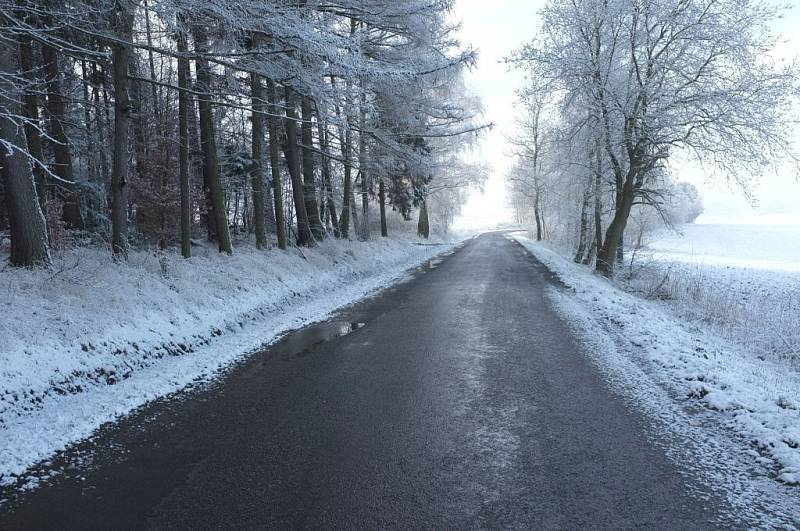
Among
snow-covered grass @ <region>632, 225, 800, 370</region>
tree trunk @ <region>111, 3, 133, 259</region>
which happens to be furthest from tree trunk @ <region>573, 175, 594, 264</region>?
tree trunk @ <region>111, 3, 133, 259</region>

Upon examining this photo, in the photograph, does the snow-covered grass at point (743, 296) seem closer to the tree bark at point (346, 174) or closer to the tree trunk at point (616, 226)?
the tree trunk at point (616, 226)

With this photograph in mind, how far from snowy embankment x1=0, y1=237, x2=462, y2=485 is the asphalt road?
0.52m

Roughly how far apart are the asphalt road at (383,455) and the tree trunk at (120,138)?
15.4 feet

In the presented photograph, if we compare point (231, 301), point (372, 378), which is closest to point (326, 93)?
point (231, 301)

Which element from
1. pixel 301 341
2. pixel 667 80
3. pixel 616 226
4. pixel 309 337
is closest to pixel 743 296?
pixel 616 226

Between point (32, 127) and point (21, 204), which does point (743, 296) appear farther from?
point (32, 127)

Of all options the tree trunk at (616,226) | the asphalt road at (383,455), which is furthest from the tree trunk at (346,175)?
the asphalt road at (383,455)

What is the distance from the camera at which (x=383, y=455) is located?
3752mm

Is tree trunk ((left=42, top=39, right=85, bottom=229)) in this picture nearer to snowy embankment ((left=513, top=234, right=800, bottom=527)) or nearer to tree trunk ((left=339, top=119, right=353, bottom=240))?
tree trunk ((left=339, top=119, right=353, bottom=240))

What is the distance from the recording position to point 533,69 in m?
15.6

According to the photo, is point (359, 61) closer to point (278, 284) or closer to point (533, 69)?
point (278, 284)

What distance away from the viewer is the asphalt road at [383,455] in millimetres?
3016

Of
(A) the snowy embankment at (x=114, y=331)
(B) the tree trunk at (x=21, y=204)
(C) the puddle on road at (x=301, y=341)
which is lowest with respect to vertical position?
(C) the puddle on road at (x=301, y=341)

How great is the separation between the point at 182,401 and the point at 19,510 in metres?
1.91
